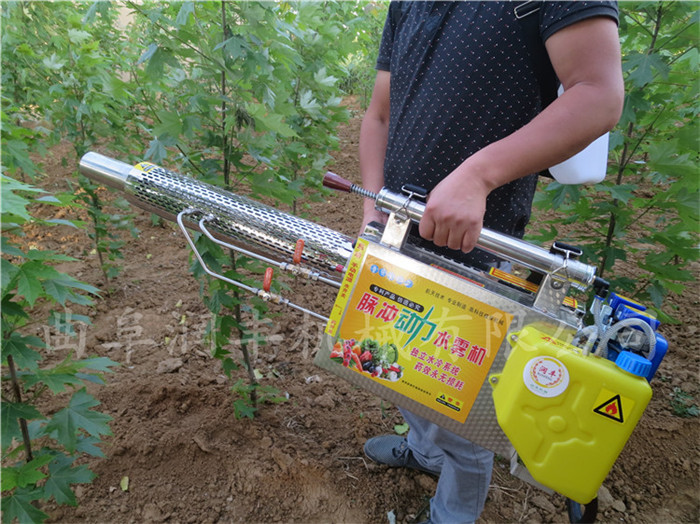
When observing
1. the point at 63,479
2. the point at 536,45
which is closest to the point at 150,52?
the point at 536,45

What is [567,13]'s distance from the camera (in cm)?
83

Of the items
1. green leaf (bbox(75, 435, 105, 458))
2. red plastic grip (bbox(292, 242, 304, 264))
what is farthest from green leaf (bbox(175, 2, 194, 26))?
green leaf (bbox(75, 435, 105, 458))

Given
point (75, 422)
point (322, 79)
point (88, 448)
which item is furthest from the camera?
point (322, 79)

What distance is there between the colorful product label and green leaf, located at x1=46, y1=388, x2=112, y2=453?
35.4 inches

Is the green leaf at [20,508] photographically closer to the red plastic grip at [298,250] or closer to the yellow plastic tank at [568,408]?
the red plastic grip at [298,250]

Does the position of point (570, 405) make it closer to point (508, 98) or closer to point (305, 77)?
point (508, 98)

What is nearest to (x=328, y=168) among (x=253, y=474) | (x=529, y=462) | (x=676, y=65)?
(x=676, y=65)

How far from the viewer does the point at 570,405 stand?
2.52ft

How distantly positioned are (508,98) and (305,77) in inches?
81.3

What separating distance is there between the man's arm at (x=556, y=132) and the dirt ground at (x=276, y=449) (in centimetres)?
123

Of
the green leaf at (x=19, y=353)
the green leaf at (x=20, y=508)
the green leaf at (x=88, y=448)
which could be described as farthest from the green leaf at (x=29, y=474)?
the green leaf at (x=19, y=353)

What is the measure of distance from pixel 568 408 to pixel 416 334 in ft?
1.03

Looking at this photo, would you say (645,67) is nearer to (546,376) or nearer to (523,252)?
(523,252)

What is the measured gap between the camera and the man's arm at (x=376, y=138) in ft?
4.70
